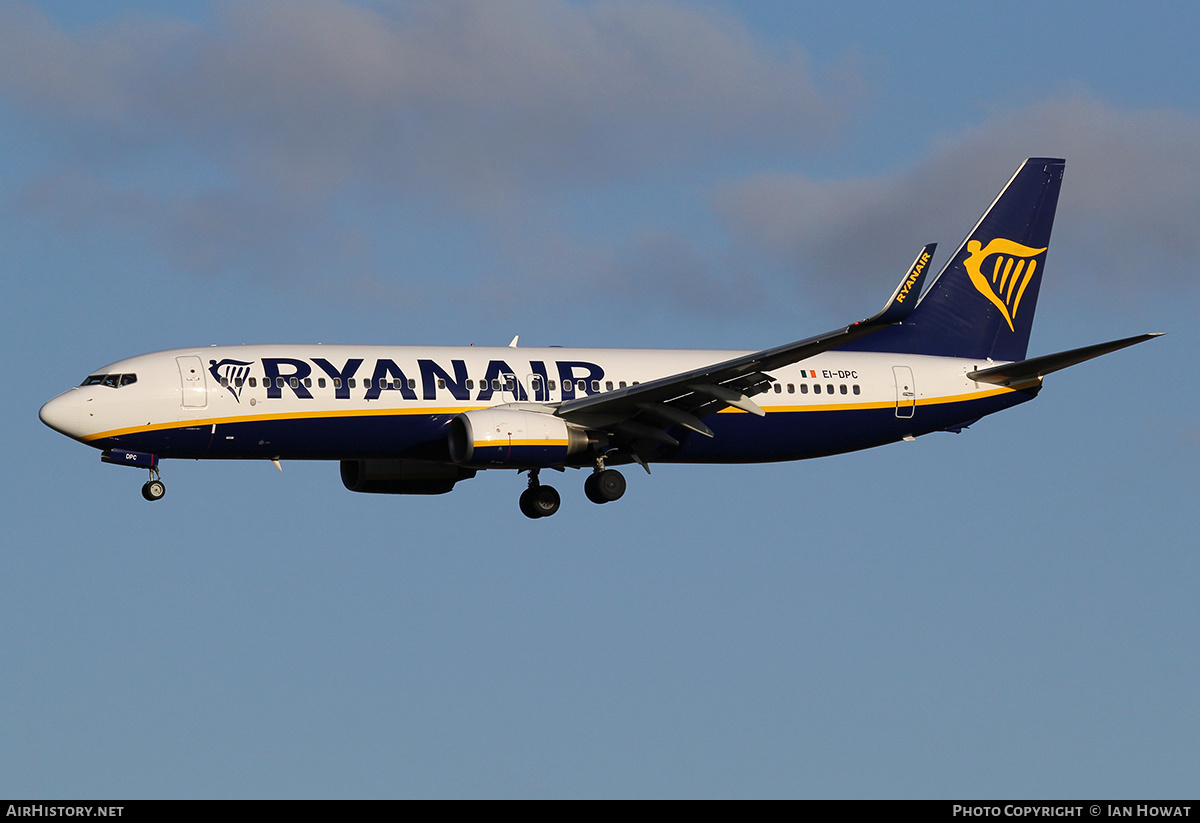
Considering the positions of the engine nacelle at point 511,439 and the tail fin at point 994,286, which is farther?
the tail fin at point 994,286

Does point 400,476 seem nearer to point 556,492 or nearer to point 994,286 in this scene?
point 556,492

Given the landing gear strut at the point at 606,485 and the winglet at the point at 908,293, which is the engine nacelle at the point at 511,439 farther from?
the winglet at the point at 908,293

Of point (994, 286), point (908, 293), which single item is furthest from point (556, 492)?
point (994, 286)

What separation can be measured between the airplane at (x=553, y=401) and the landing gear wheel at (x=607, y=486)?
71 mm

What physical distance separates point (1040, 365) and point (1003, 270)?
7.04m

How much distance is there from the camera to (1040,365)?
175ft

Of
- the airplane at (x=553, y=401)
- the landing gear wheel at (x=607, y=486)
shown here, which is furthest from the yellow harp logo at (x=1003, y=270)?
the landing gear wheel at (x=607, y=486)

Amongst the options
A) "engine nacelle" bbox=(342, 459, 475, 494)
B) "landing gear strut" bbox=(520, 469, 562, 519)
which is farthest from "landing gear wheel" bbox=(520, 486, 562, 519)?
"engine nacelle" bbox=(342, 459, 475, 494)

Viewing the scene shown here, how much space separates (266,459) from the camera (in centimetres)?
4875

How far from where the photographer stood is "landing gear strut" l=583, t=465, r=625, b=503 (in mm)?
50938

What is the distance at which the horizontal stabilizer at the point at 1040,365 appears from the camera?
157 feet
